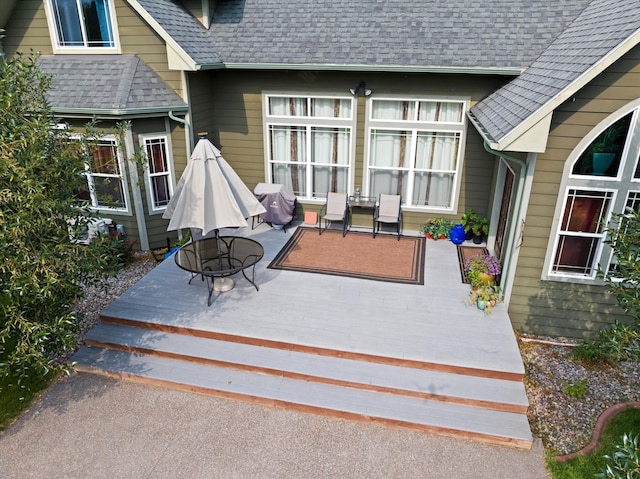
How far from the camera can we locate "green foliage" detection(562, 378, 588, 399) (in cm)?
588

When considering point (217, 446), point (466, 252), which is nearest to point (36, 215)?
point (217, 446)

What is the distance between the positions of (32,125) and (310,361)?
4275mm

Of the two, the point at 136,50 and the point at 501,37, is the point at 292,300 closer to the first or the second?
the point at 136,50

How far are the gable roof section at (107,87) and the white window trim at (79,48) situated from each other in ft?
0.34

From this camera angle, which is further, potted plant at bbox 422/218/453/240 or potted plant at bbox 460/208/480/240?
potted plant at bbox 422/218/453/240

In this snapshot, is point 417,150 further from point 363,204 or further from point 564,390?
point 564,390

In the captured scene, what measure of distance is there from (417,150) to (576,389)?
18.5 ft

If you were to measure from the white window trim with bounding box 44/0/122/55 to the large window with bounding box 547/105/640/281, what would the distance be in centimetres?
868

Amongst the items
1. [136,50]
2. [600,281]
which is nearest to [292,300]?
[600,281]

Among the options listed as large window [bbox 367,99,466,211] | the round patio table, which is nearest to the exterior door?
large window [bbox 367,99,466,211]

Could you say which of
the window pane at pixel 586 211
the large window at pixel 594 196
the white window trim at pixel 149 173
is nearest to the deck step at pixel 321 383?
the large window at pixel 594 196

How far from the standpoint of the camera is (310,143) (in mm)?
10203

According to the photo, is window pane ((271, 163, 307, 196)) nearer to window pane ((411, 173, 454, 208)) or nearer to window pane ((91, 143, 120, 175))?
window pane ((411, 173, 454, 208))

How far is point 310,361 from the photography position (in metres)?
6.16
